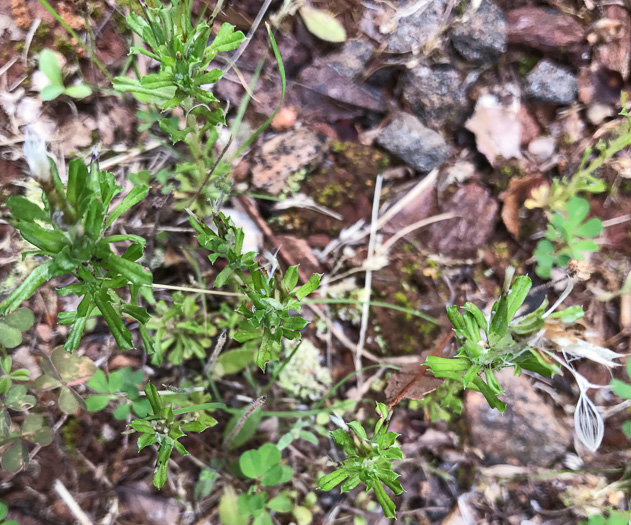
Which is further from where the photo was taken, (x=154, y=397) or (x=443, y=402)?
(x=443, y=402)

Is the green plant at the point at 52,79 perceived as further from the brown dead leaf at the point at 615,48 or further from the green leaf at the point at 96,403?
the brown dead leaf at the point at 615,48

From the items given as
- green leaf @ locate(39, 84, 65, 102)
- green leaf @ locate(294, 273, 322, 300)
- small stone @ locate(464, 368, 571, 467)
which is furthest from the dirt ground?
green leaf @ locate(294, 273, 322, 300)

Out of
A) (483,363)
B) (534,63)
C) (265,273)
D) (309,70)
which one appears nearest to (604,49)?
(534,63)

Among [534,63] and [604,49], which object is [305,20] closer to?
[534,63]

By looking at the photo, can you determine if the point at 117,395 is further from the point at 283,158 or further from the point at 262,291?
the point at 283,158

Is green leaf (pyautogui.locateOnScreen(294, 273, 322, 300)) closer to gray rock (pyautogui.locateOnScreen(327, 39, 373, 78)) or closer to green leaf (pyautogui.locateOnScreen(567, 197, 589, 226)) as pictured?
gray rock (pyautogui.locateOnScreen(327, 39, 373, 78))

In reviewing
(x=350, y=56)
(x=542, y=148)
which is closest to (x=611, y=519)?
(x=542, y=148)
